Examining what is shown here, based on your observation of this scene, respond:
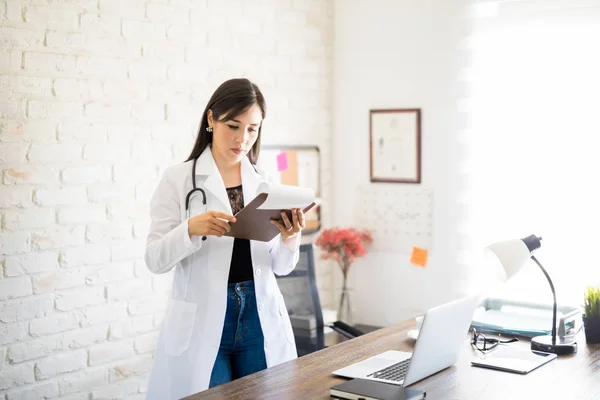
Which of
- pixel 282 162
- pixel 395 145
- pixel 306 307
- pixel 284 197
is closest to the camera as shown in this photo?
pixel 284 197

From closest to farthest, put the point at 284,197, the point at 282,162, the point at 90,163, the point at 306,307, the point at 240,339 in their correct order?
the point at 284,197 → the point at 240,339 → the point at 90,163 → the point at 306,307 → the point at 282,162

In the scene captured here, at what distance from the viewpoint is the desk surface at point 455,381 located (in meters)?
2.07

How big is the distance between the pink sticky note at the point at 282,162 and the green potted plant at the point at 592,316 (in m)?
1.80

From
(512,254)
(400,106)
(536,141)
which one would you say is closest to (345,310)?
(400,106)

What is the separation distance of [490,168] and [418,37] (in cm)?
78

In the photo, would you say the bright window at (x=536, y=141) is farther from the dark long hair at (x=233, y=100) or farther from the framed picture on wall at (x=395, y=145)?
the dark long hair at (x=233, y=100)

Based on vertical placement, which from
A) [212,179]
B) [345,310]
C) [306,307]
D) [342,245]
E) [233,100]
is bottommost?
[345,310]

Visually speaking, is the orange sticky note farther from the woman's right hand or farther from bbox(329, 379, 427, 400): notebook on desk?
bbox(329, 379, 427, 400): notebook on desk

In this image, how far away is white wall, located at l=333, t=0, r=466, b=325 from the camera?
3.95 meters

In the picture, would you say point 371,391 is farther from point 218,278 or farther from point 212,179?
point 212,179

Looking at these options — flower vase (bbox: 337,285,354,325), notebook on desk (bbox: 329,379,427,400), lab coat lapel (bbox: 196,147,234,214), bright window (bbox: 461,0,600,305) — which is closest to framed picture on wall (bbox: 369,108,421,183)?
bright window (bbox: 461,0,600,305)

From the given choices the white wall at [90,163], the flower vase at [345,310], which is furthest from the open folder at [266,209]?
the flower vase at [345,310]

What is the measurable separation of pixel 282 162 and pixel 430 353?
202 cm

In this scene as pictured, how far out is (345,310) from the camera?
13.5ft
